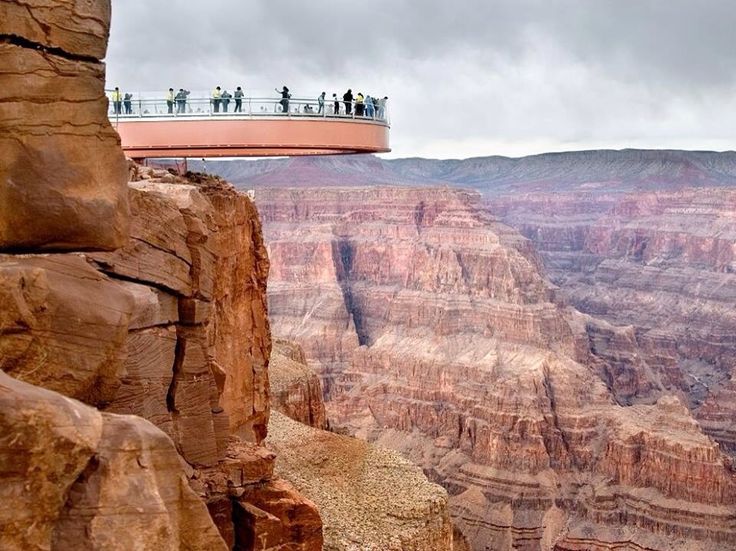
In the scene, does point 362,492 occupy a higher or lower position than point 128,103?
lower

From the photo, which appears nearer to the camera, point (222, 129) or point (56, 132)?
point (56, 132)

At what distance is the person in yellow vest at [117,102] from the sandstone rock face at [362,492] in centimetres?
926

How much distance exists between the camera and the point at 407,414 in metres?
72.6

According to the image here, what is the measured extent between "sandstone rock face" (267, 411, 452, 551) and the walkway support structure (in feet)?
25.9

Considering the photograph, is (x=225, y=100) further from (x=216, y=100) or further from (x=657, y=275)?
(x=657, y=275)

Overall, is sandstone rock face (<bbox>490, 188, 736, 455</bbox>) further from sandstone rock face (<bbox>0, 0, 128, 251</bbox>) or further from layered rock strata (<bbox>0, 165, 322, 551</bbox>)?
sandstone rock face (<bbox>0, 0, 128, 251</bbox>)

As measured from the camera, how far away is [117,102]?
20.6 meters

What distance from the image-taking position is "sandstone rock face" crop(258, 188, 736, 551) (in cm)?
5681

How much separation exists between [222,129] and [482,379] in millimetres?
54327

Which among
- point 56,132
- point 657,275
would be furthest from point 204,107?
point 657,275

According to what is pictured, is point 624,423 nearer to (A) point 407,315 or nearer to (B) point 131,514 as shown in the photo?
(A) point 407,315

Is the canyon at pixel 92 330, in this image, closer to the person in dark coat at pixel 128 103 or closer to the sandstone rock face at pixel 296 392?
the person in dark coat at pixel 128 103

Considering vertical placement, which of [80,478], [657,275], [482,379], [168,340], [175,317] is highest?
[175,317]

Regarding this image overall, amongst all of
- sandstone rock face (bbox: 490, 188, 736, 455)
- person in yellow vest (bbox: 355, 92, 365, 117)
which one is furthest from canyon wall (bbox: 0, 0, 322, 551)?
sandstone rock face (bbox: 490, 188, 736, 455)
